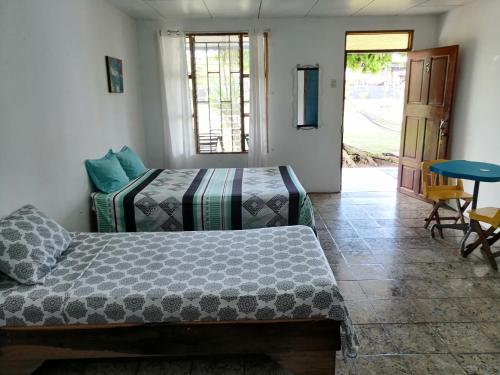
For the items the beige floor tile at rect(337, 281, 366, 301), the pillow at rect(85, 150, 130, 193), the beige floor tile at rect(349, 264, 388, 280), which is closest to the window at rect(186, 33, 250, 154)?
the pillow at rect(85, 150, 130, 193)

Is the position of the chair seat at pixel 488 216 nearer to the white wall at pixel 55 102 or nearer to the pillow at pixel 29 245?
→ the pillow at pixel 29 245

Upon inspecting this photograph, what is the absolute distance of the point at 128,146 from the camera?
15.8 feet

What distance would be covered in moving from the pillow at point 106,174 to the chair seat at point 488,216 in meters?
3.35

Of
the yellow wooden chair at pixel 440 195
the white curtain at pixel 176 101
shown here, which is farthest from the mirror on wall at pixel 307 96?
the yellow wooden chair at pixel 440 195

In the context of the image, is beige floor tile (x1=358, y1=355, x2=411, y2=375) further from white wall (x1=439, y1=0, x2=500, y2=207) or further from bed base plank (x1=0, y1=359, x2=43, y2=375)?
white wall (x1=439, y1=0, x2=500, y2=207)

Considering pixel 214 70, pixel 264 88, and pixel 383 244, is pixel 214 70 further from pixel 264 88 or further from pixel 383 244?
pixel 383 244

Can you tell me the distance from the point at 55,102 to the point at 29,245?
131cm

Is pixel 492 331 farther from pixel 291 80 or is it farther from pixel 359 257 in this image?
pixel 291 80

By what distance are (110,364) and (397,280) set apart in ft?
7.32

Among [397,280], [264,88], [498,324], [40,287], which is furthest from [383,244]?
[40,287]

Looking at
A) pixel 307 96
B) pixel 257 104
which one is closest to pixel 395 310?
pixel 257 104

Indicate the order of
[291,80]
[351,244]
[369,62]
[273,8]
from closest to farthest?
[351,244] → [273,8] → [291,80] → [369,62]

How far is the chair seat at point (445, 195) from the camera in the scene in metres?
3.99

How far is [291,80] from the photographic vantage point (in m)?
5.43
